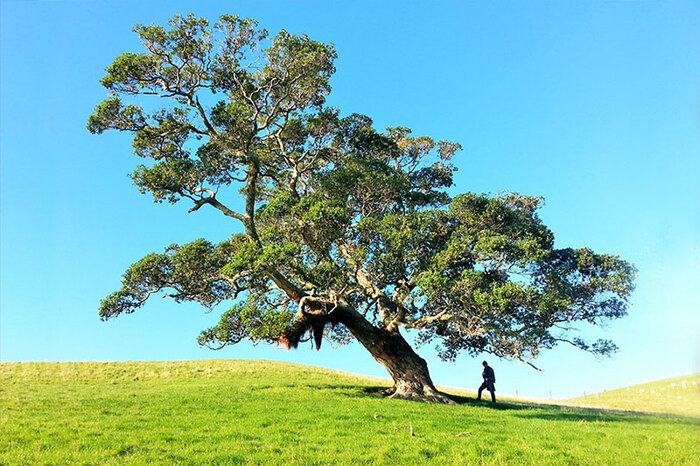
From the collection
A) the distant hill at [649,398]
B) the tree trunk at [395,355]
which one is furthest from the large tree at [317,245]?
the distant hill at [649,398]

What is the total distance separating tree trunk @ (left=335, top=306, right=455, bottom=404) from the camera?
23.1 m

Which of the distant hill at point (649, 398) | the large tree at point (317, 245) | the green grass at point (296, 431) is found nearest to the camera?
the green grass at point (296, 431)

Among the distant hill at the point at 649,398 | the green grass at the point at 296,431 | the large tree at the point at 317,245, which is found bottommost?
the green grass at the point at 296,431

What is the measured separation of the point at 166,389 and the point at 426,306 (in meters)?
13.1

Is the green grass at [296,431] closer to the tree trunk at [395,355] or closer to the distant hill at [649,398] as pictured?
the tree trunk at [395,355]

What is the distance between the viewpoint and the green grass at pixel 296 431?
1165 cm

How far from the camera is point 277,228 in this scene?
2094 centimetres

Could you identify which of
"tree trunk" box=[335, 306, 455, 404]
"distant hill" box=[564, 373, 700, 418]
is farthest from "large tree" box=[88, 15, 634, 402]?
"distant hill" box=[564, 373, 700, 418]

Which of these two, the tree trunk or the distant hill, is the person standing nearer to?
the tree trunk

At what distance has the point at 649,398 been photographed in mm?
34594

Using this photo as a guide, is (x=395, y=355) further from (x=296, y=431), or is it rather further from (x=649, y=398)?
(x=649, y=398)

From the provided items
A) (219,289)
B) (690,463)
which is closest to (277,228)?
(219,289)

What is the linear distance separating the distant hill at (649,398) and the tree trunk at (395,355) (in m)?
13.0

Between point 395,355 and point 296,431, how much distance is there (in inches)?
406
